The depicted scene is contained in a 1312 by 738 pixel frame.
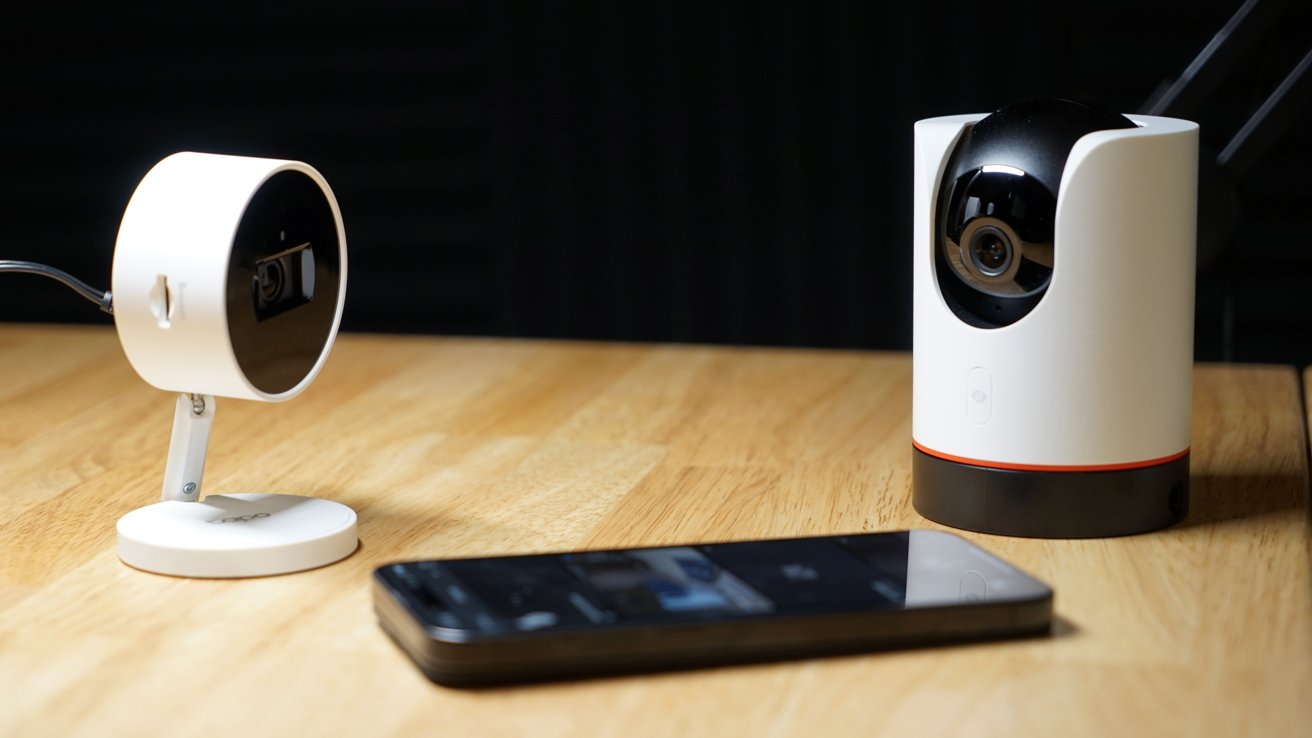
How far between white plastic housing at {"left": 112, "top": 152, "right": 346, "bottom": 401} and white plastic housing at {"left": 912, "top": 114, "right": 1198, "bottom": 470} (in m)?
0.29

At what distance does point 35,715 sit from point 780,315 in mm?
1418

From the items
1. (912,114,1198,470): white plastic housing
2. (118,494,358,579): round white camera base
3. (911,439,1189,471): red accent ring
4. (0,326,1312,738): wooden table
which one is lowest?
(0,326,1312,738): wooden table

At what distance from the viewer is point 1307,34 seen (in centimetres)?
167

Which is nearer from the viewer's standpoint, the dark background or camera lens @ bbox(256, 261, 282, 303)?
camera lens @ bbox(256, 261, 282, 303)

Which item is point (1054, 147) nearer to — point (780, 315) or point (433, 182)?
point (780, 315)

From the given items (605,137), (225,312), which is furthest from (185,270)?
(605,137)

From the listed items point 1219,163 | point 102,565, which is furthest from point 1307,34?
point 102,565

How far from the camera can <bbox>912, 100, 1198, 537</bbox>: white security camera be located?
2.07 ft

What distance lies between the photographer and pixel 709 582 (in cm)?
56

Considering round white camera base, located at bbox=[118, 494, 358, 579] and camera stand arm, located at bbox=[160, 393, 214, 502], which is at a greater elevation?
camera stand arm, located at bbox=[160, 393, 214, 502]

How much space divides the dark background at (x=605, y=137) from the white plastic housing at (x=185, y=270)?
1.21 m

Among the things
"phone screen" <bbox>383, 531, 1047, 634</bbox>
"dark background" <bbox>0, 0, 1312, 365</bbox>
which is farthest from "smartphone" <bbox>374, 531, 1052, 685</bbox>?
"dark background" <bbox>0, 0, 1312, 365</bbox>

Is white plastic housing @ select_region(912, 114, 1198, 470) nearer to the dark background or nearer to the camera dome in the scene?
the camera dome

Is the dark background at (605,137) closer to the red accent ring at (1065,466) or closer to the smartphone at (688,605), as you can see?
the red accent ring at (1065,466)
